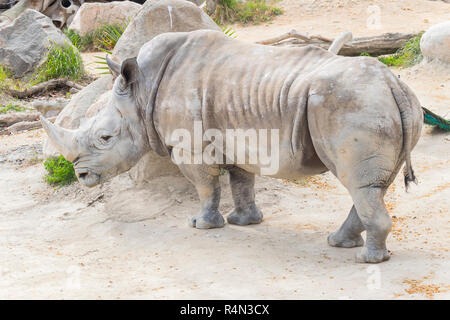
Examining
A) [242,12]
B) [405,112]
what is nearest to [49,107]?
[405,112]

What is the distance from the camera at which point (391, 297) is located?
4.27m

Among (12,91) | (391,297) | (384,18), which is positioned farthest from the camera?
(384,18)

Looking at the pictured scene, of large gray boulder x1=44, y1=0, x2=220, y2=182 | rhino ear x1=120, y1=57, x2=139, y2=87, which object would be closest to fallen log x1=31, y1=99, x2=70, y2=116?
large gray boulder x1=44, y1=0, x2=220, y2=182

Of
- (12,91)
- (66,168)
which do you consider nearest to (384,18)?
(12,91)

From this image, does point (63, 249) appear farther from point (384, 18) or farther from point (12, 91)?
point (384, 18)

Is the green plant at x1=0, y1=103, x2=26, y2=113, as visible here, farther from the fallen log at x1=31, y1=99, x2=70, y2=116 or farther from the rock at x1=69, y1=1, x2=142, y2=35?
the rock at x1=69, y1=1, x2=142, y2=35

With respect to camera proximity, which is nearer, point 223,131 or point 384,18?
point 223,131

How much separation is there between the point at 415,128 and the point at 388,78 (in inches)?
16.6

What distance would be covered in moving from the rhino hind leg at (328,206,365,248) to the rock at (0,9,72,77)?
34.1 ft

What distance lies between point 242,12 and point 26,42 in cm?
609

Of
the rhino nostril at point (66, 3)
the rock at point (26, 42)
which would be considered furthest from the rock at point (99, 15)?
the rhino nostril at point (66, 3)

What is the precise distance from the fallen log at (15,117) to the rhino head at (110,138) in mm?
5812

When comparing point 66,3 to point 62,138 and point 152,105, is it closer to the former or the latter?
point 62,138

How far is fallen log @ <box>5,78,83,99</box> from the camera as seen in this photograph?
13055mm
